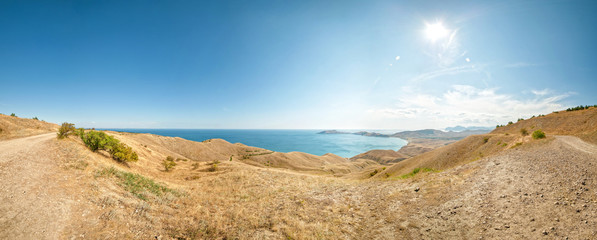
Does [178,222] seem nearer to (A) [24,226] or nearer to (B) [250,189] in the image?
(A) [24,226]

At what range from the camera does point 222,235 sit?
812 cm

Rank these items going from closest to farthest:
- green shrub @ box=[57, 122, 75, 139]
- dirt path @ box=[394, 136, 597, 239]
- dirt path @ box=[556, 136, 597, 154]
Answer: dirt path @ box=[394, 136, 597, 239], dirt path @ box=[556, 136, 597, 154], green shrub @ box=[57, 122, 75, 139]

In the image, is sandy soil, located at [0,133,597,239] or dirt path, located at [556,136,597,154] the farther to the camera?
dirt path, located at [556,136,597,154]

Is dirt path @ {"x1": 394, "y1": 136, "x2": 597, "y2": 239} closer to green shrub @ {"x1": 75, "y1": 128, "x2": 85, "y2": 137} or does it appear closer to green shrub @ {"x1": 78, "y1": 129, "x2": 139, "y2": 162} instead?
green shrub @ {"x1": 78, "y1": 129, "x2": 139, "y2": 162}

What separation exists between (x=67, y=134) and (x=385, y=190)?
26197mm

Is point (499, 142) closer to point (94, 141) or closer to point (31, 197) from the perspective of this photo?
point (31, 197)

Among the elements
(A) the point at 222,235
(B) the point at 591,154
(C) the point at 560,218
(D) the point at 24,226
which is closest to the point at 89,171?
(D) the point at 24,226

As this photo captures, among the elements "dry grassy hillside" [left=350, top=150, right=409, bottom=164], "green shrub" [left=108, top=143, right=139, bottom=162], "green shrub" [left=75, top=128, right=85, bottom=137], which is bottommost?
"dry grassy hillside" [left=350, top=150, right=409, bottom=164]

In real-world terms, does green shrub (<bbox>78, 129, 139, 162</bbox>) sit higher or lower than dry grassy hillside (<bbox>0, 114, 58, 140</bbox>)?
lower

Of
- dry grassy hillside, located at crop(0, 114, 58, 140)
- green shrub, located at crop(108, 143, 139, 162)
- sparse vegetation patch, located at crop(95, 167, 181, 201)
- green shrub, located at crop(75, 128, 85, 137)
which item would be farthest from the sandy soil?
dry grassy hillside, located at crop(0, 114, 58, 140)

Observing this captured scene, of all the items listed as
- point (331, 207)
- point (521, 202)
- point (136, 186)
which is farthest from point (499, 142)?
point (136, 186)

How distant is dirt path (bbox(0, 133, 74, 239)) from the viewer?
19.0 ft

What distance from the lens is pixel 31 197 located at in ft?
23.3

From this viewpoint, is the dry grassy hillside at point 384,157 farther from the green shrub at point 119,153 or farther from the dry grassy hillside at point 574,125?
the green shrub at point 119,153
